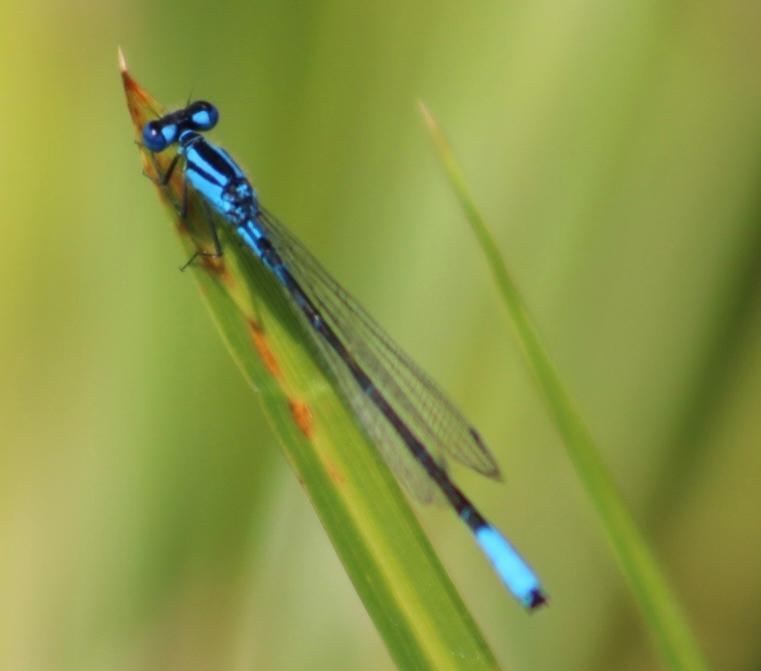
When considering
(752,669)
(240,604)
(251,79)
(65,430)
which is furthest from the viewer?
(752,669)

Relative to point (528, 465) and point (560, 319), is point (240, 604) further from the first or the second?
point (560, 319)

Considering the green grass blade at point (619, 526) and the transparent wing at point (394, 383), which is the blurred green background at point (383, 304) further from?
the green grass blade at point (619, 526)

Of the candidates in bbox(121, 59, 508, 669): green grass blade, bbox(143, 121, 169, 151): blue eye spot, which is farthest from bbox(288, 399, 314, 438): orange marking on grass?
bbox(143, 121, 169, 151): blue eye spot

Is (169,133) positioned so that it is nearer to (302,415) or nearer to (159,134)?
(159,134)

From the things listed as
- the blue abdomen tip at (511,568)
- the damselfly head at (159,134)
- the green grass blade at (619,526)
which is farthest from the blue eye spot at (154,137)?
the blue abdomen tip at (511,568)

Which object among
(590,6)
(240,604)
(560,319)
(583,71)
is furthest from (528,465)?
(590,6)

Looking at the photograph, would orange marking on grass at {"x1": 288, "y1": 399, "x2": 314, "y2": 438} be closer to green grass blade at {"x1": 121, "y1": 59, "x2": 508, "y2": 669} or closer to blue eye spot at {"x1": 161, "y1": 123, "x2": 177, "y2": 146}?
green grass blade at {"x1": 121, "y1": 59, "x2": 508, "y2": 669}

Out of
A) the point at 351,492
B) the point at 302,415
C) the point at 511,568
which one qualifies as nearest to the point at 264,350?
the point at 302,415
